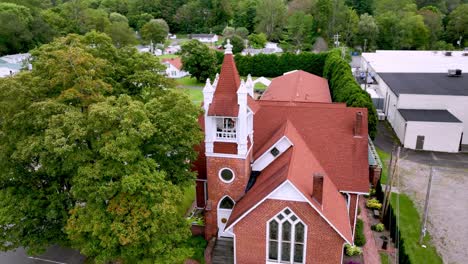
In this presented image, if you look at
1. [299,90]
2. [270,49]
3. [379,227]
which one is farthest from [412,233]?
[270,49]

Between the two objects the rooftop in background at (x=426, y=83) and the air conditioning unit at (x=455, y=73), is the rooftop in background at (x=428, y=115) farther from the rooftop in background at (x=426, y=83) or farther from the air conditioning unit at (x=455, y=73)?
the air conditioning unit at (x=455, y=73)

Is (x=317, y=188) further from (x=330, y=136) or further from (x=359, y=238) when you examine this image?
(x=330, y=136)

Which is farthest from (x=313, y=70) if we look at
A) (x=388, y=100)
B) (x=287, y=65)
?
(x=388, y=100)

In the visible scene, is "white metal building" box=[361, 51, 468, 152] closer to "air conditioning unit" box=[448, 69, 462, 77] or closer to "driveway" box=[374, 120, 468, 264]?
"air conditioning unit" box=[448, 69, 462, 77]

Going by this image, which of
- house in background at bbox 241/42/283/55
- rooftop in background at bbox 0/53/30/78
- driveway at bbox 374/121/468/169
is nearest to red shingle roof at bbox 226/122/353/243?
driveway at bbox 374/121/468/169

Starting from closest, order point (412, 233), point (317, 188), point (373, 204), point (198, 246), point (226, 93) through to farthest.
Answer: point (317, 188) < point (226, 93) < point (198, 246) < point (412, 233) < point (373, 204)

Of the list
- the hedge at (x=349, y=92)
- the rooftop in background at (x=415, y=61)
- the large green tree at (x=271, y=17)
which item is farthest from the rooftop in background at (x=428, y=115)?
the large green tree at (x=271, y=17)
